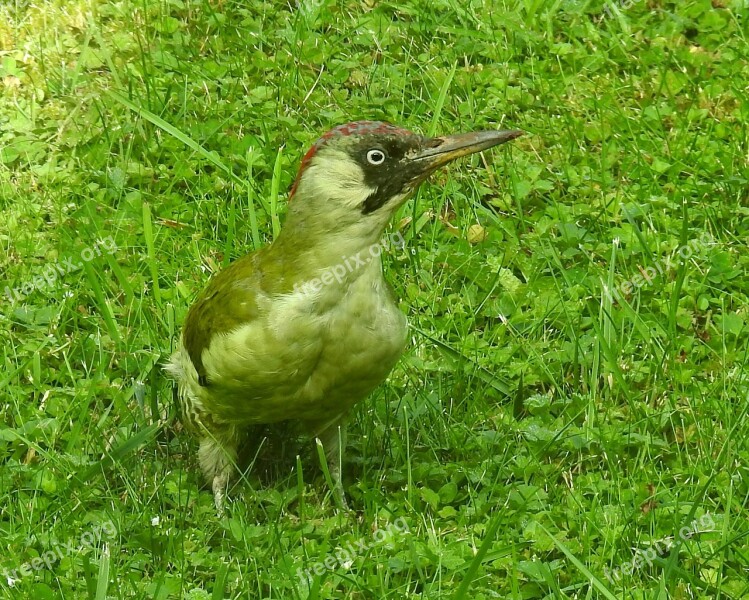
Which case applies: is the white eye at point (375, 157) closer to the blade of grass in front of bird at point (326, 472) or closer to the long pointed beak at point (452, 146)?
the long pointed beak at point (452, 146)

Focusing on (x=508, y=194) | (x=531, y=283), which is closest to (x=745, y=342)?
(x=531, y=283)

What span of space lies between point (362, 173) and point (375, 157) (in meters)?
0.08

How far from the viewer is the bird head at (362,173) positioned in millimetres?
4918

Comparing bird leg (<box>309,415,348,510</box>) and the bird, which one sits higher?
the bird

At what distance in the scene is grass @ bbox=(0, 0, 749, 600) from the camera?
5121mm

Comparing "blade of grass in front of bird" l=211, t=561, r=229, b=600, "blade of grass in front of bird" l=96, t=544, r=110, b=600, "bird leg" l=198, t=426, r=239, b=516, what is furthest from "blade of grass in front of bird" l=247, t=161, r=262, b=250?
"blade of grass in front of bird" l=96, t=544, r=110, b=600

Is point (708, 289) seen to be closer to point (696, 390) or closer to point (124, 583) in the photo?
point (696, 390)

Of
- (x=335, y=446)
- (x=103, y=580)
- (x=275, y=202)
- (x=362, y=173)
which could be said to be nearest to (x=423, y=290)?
(x=275, y=202)

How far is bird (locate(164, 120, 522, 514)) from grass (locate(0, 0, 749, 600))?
0.53 metres

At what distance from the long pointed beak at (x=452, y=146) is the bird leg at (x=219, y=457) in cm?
132

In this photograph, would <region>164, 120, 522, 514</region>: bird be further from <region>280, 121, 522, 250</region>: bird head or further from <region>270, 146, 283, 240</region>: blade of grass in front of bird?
<region>270, 146, 283, 240</region>: blade of grass in front of bird

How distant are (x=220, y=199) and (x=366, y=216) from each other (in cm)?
232

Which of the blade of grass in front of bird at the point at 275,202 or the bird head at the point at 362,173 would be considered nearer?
the bird head at the point at 362,173

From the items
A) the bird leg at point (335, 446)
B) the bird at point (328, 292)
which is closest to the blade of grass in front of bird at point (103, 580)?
the bird at point (328, 292)
